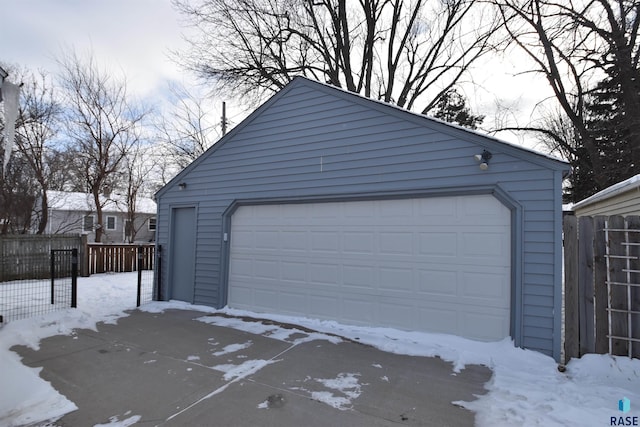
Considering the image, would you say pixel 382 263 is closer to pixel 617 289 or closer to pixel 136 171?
pixel 617 289

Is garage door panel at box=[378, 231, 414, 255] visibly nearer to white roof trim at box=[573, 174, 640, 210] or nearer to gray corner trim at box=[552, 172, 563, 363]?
gray corner trim at box=[552, 172, 563, 363]

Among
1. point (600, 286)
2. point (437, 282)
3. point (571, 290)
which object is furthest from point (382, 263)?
point (600, 286)

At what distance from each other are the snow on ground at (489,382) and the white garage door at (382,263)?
0.28m

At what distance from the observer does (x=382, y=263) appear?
520 centimetres

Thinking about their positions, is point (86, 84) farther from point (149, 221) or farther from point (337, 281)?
point (337, 281)

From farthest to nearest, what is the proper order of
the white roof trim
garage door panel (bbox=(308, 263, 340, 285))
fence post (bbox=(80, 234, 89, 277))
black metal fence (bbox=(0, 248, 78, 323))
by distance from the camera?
fence post (bbox=(80, 234, 89, 277))
black metal fence (bbox=(0, 248, 78, 323))
garage door panel (bbox=(308, 263, 340, 285))
the white roof trim

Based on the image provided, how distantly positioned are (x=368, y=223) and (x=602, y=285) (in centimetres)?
295

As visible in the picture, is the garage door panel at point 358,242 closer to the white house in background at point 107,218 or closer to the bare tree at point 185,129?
the bare tree at point 185,129

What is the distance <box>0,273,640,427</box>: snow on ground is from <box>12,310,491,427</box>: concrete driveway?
0.10m

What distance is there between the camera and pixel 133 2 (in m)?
7.27

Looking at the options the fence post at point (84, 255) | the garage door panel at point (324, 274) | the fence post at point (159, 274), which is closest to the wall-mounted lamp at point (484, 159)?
the garage door panel at point (324, 274)

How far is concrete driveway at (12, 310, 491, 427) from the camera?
111 inches

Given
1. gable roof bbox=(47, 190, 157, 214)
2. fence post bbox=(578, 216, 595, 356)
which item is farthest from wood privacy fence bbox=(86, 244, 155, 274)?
fence post bbox=(578, 216, 595, 356)

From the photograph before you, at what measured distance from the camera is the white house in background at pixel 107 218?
20803mm
